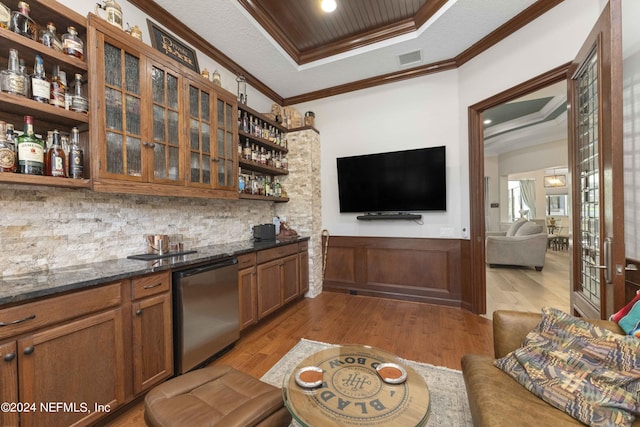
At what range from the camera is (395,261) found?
380 cm

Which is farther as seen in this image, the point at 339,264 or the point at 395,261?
the point at 339,264

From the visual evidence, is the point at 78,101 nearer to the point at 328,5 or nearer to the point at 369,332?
the point at 328,5

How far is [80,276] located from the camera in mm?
1567

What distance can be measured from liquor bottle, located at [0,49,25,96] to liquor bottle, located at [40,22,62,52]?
7.8 inches

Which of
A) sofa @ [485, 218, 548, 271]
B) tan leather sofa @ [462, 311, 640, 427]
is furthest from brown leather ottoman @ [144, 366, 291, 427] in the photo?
sofa @ [485, 218, 548, 271]

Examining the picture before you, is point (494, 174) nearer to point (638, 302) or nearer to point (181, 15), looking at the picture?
point (638, 302)

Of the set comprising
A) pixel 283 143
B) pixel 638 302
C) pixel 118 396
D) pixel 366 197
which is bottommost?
pixel 118 396

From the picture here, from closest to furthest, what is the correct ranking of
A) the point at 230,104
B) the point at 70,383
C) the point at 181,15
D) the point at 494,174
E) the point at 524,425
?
1. the point at 524,425
2. the point at 70,383
3. the point at 181,15
4. the point at 230,104
5. the point at 494,174

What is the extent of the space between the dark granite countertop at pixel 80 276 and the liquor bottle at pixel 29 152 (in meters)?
0.63

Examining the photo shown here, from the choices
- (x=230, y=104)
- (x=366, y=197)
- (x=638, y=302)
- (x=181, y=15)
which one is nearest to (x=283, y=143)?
(x=230, y=104)

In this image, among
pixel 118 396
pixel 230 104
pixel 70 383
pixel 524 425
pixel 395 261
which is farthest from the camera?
pixel 395 261

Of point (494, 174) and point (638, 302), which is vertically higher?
point (494, 174)

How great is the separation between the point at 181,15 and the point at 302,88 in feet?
6.25

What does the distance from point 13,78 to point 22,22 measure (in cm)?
39
